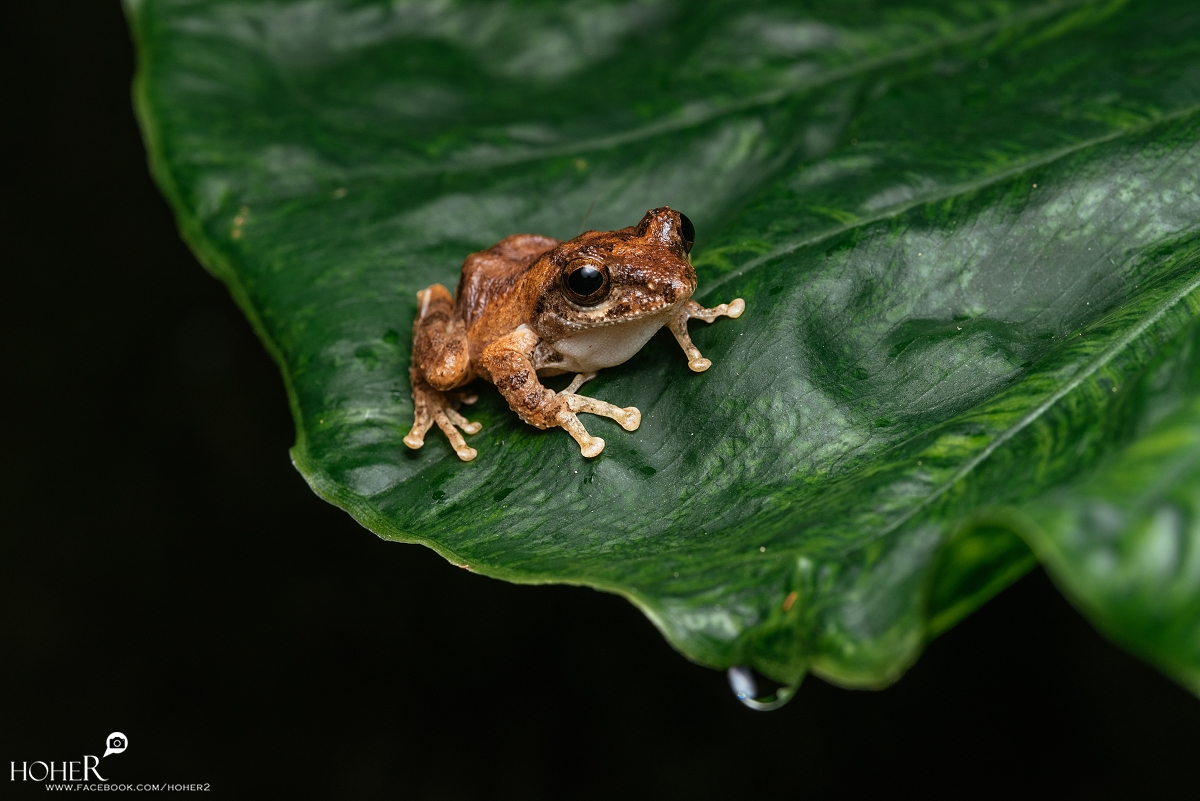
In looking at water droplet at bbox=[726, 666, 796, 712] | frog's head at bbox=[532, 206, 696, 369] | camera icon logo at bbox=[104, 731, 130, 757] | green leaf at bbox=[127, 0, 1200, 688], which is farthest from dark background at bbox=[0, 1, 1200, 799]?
water droplet at bbox=[726, 666, 796, 712]

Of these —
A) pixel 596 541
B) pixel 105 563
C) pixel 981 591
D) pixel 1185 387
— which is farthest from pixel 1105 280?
pixel 105 563

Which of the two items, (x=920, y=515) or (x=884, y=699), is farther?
(x=884, y=699)

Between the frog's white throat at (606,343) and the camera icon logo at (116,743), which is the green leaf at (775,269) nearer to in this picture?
the frog's white throat at (606,343)

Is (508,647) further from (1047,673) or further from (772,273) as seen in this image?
(772,273)

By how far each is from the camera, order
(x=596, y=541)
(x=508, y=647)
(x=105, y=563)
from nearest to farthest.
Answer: (x=596, y=541)
(x=508, y=647)
(x=105, y=563)

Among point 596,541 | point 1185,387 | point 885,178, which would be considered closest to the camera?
point 1185,387

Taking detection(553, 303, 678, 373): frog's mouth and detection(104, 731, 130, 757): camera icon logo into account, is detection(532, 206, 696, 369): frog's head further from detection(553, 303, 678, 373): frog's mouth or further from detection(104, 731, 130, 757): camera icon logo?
detection(104, 731, 130, 757): camera icon logo

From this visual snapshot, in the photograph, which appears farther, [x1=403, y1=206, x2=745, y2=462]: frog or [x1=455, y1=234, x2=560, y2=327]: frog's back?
[x1=455, y1=234, x2=560, y2=327]: frog's back
